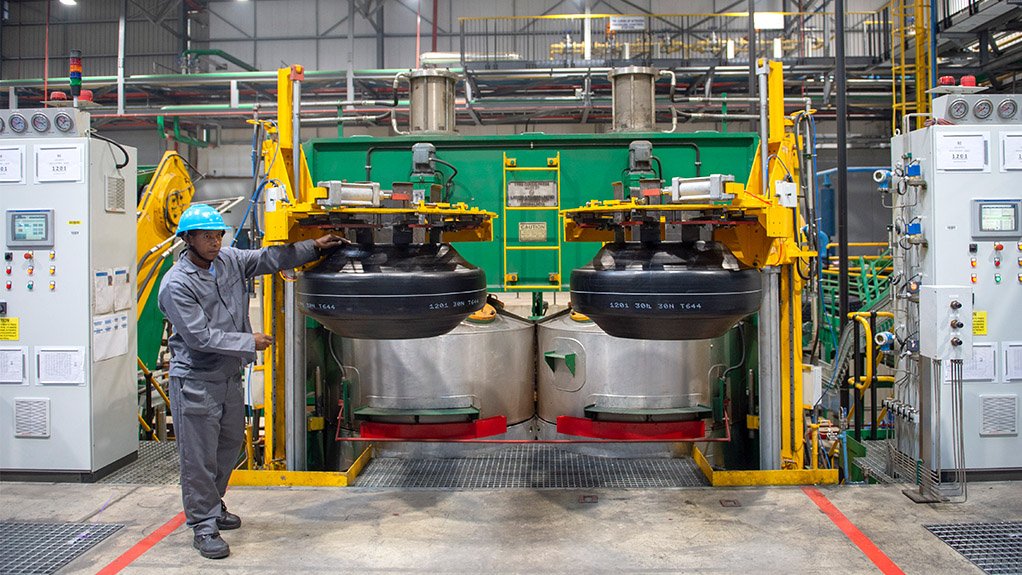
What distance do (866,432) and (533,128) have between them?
10.4 m

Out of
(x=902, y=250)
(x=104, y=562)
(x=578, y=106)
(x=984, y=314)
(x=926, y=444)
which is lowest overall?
(x=104, y=562)

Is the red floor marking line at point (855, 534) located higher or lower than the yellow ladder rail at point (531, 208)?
Answer: lower

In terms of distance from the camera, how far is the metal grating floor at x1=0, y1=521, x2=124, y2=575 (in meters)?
3.47

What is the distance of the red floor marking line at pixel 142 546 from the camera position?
343 centimetres

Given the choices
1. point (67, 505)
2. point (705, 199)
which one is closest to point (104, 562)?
point (67, 505)

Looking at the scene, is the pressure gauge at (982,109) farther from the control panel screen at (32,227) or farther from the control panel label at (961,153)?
the control panel screen at (32,227)

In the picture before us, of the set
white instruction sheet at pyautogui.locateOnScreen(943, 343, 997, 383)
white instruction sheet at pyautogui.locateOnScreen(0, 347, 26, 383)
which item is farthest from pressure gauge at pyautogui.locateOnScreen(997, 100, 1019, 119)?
white instruction sheet at pyautogui.locateOnScreen(0, 347, 26, 383)

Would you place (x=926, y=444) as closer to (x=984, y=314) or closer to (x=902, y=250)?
(x=984, y=314)

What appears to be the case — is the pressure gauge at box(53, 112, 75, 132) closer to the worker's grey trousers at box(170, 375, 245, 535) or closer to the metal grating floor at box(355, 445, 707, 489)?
the worker's grey trousers at box(170, 375, 245, 535)

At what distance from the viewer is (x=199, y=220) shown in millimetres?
3627

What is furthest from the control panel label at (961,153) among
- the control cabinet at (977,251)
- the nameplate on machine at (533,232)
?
the nameplate on machine at (533,232)

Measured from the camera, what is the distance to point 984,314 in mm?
4672

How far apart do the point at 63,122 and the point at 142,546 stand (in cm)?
278

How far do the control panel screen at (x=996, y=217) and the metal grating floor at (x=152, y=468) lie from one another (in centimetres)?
496
